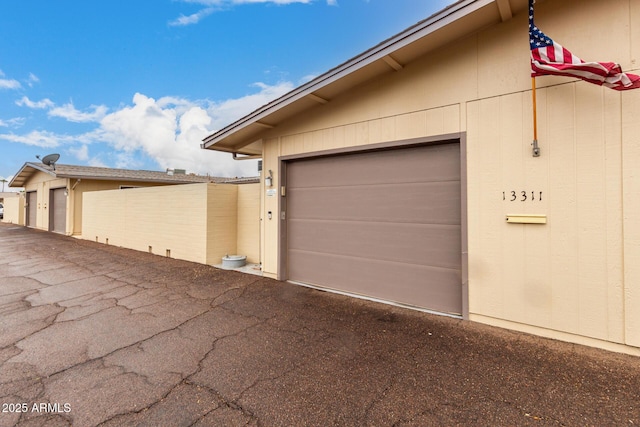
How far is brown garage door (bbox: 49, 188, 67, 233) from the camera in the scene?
44.0 feet

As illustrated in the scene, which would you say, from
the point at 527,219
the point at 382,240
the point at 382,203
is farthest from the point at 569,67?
the point at 382,240

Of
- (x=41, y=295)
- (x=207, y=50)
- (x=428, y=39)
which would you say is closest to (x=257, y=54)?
(x=207, y=50)

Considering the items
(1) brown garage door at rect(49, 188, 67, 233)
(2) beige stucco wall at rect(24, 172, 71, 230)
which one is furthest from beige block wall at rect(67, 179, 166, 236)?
(2) beige stucco wall at rect(24, 172, 71, 230)

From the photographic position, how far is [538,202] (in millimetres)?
3057

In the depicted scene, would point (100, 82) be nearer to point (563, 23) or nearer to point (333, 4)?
point (333, 4)

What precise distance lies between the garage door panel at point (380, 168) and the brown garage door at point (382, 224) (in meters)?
0.01

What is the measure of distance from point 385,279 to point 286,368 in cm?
221

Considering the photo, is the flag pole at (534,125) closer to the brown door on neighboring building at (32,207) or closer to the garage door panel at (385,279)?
the garage door panel at (385,279)

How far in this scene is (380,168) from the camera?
13.9 feet

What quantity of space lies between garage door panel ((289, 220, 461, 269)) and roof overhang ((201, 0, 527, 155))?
203cm

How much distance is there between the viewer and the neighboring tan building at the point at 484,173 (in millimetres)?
2744

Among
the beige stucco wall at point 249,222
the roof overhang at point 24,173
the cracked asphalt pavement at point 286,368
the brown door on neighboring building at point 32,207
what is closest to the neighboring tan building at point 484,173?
the cracked asphalt pavement at point 286,368

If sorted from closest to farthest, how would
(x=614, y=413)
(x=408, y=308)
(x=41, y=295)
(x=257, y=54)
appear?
(x=614, y=413) → (x=408, y=308) → (x=41, y=295) → (x=257, y=54)

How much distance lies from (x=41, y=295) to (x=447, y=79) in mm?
7123
